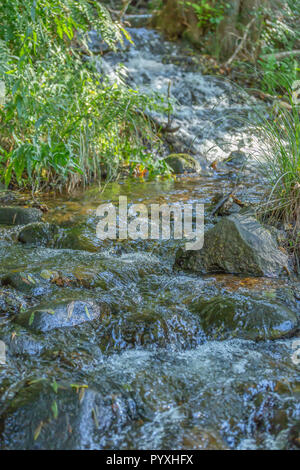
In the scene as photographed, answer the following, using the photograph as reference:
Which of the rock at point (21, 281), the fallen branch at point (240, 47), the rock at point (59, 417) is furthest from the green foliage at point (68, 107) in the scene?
the fallen branch at point (240, 47)

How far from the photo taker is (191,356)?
2.27 metres

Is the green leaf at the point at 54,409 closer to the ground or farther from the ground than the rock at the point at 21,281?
closer to the ground

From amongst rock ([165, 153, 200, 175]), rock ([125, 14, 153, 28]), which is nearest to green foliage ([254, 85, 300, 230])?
rock ([165, 153, 200, 175])

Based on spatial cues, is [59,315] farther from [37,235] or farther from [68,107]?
[68,107]

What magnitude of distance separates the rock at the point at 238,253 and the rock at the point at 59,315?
939 mm

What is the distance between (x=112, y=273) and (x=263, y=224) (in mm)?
1217

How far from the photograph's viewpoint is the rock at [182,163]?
236 inches

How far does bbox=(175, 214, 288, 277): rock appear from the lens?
9.97ft

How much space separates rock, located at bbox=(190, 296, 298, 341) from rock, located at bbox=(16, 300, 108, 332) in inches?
23.7

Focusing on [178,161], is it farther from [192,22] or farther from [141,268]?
[192,22]

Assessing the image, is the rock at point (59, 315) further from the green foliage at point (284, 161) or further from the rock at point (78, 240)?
the green foliage at point (284, 161)

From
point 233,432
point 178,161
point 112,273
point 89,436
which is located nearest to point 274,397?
point 233,432

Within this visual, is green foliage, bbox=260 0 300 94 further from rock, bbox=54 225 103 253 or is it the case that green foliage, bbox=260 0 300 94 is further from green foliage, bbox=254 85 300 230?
rock, bbox=54 225 103 253

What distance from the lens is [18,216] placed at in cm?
402
